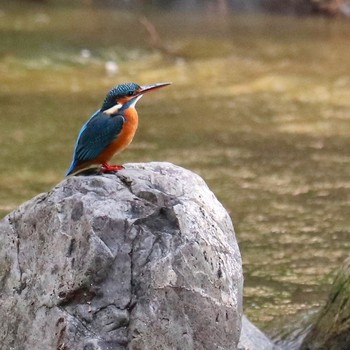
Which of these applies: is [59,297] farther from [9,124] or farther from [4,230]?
[9,124]

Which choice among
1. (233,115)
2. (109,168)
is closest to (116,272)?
(109,168)

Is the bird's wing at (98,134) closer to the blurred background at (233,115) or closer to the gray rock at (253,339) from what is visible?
the gray rock at (253,339)

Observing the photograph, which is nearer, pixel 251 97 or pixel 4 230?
pixel 4 230

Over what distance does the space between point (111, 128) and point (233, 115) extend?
21.2 feet

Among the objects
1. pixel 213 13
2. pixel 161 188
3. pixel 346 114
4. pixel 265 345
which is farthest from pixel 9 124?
pixel 213 13

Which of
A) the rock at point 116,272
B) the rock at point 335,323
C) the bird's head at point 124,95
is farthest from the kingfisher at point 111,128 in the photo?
the rock at point 335,323

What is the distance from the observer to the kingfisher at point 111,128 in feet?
11.8

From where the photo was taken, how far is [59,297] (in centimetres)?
323

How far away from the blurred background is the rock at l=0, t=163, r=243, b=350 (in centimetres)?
161

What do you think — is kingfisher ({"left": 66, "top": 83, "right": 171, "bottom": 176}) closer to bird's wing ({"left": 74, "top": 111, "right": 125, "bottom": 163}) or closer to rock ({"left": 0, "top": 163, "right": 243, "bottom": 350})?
bird's wing ({"left": 74, "top": 111, "right": 125, "bottom": 163})

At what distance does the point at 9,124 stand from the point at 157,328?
21.0 feet

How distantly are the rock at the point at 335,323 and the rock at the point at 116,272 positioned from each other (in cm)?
84

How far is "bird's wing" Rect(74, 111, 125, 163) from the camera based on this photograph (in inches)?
141

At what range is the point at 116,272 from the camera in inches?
128
